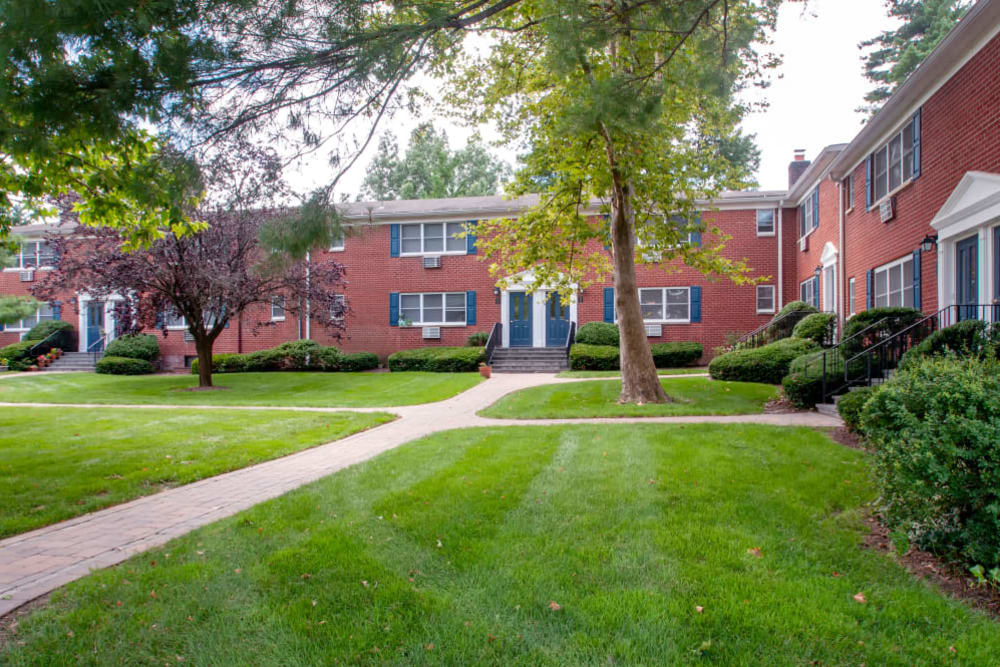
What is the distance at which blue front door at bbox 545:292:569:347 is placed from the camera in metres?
20.9

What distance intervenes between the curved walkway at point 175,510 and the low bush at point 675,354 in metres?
9.37

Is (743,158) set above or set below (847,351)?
above

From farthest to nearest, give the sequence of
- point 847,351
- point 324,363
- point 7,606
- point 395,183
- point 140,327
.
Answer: point 395,183, point 324,363, point 140,327, point 847,351, point 7,606

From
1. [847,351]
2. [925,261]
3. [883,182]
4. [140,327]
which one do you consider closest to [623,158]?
[847,351]

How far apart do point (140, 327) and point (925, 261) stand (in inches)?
691

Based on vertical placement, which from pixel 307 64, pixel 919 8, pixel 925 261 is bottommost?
pixel 925 261

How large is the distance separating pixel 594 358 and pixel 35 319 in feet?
77.1

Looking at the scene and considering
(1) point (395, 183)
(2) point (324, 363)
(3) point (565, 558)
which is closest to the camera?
(3) point (565, 558)

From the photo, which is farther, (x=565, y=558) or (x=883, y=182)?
(x=883, y=182)

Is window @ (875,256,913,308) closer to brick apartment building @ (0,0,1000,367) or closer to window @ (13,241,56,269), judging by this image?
brick apartment building @ (0,0,1000,367)

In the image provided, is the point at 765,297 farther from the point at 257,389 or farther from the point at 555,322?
the point at 257,389

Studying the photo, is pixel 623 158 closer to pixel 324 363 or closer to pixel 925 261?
pixel 925 261

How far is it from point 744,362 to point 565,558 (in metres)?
11.3

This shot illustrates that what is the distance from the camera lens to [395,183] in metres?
37.8
